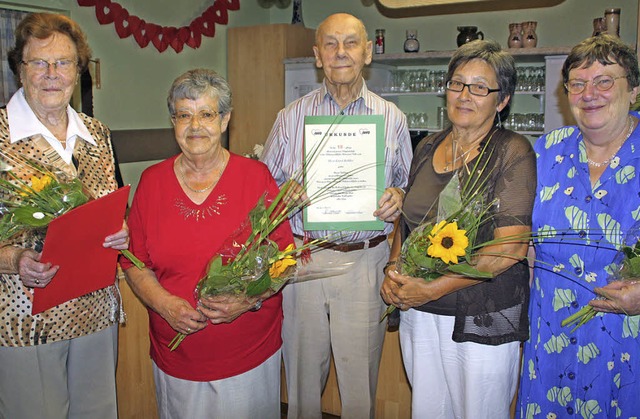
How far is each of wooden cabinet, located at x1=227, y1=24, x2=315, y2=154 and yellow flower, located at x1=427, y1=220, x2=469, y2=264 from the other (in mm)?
5228

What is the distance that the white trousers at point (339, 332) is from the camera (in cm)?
267

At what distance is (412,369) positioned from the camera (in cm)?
235

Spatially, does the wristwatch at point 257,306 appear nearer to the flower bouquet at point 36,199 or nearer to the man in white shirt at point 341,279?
the man in white shirt at point 341,279

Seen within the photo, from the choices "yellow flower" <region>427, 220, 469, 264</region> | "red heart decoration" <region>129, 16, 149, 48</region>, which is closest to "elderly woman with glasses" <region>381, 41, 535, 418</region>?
"yellow flower" <region>427, 220, 469, 264</region>

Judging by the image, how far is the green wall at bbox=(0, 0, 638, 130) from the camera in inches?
227

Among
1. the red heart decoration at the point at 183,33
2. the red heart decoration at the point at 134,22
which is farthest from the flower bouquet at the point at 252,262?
the red heart decoration at the point at 183,33

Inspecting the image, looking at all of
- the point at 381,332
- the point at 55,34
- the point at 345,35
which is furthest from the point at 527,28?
the point at 55,34

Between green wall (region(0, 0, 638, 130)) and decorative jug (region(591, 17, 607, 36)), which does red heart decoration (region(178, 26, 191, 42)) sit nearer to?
green wall (region(0, 0, 638, 130))

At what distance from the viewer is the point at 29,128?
85.0 inches

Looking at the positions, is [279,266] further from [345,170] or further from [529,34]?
[529,34]

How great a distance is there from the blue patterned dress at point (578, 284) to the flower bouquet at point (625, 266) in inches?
1.0

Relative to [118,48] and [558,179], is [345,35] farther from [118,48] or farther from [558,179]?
[118,48]

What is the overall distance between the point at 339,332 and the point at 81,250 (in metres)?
1.16

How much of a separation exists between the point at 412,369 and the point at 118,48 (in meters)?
4.70
